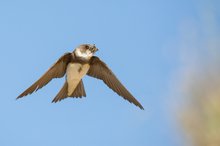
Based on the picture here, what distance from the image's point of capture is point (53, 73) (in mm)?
13781

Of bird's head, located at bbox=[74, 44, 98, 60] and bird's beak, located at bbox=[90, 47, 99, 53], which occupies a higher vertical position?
bird's beak, located at bbox=[90, 47, 99, 53]

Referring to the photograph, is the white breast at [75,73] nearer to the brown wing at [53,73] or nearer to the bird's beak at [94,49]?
the brown wing at [53,73]

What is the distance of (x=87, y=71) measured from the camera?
14.0 m

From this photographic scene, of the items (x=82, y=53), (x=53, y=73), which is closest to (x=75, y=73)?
(x=82, y=53)

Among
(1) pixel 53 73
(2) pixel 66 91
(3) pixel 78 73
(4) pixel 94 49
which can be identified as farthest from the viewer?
(2) pixel 66 91

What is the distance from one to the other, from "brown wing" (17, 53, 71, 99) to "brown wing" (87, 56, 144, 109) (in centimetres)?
67

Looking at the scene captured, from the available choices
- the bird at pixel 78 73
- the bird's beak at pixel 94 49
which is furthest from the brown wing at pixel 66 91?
the bird's beak at pixel 94 49

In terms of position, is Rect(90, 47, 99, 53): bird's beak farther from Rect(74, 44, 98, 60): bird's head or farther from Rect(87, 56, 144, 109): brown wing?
Rect(87, 56, 144, 109): brown wing

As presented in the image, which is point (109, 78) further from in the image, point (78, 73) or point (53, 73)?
point (53, 73)

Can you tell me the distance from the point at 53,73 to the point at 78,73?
26.4 inches

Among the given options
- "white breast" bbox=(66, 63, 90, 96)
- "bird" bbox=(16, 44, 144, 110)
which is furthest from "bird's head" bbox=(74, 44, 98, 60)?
"white breast" bbox=(66, 63, 90, 96)

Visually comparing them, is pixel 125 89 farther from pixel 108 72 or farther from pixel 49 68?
pixel 49 68

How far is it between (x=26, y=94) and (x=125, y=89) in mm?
2296

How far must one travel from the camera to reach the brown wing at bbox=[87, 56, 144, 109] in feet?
46.3
